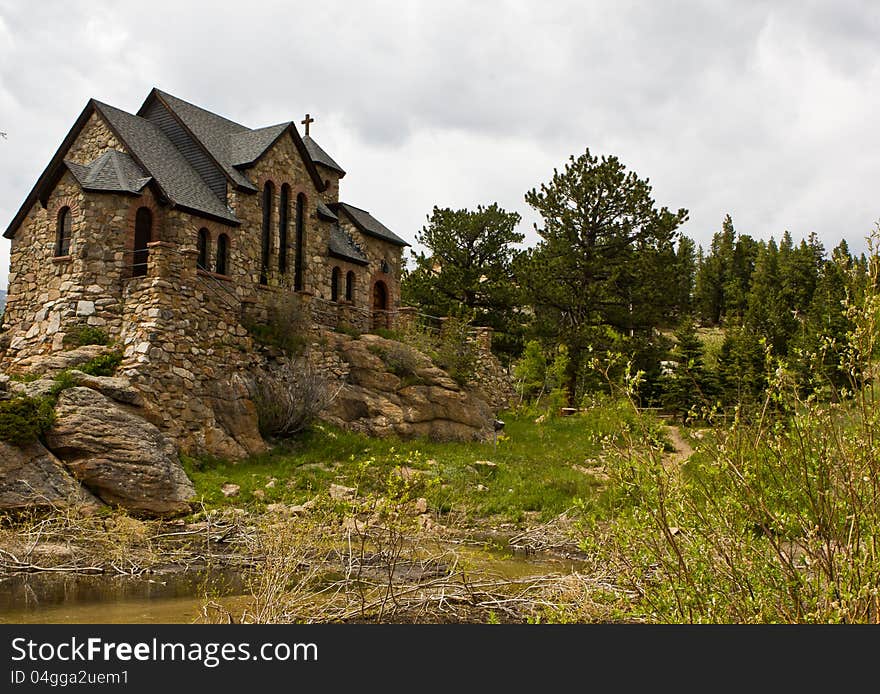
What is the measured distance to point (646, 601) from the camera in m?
5.71

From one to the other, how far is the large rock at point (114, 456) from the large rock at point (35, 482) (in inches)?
13.1

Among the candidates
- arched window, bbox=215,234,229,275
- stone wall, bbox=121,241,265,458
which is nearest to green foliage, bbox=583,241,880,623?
stone wall, bbox=121,241,265,458

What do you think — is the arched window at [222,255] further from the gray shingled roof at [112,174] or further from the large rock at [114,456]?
the large rock at [114,456]

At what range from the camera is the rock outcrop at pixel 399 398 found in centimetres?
2292

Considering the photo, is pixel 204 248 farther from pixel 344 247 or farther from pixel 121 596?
pixel 121 596

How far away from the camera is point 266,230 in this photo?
25.2 metres

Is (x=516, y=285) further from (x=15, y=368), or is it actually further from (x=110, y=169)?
(x=15, y=368)

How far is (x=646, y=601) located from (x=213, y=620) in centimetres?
530

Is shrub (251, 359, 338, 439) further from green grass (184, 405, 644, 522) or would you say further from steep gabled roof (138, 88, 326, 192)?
steep gabled roof (138, 88, 326, 192)

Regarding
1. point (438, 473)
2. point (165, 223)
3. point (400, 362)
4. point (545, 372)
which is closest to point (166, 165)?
point (165, 223)

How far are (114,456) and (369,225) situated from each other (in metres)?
20.1

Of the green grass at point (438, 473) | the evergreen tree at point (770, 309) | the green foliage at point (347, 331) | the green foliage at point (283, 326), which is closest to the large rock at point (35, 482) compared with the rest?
the green grass at point (438, 473)

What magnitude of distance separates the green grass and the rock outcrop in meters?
0.71

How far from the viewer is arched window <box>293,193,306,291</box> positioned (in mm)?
26125
